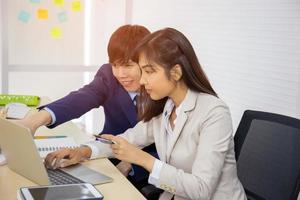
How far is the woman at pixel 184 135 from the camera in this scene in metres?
1.25

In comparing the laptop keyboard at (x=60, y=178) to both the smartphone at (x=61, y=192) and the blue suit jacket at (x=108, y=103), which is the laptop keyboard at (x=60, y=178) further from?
the blue suit jacket at (x=108, y=103)

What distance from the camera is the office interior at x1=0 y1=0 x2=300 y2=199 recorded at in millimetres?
2180

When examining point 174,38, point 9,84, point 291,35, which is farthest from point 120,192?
point 9,84

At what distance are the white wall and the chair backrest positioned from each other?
25.6 inches

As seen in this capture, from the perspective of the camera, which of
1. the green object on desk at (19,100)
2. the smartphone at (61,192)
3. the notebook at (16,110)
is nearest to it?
the smartphone at (61,192)

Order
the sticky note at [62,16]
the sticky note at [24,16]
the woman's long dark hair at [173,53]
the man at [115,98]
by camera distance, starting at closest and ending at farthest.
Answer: the woman's long dark hair at [173,53] → the man at [115,98] → the sticky note at [24,16] → the sticky note at [62,16]

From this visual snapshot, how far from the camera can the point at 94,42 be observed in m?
3.89

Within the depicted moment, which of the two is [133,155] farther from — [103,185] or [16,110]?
[16,110]

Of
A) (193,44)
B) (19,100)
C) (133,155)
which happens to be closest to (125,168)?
(133,155)

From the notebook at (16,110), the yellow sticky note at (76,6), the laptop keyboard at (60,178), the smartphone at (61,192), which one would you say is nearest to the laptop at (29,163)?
the laptop keyboard at (60,178)

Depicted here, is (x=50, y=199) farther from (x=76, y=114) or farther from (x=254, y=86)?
(x=254, y=86)

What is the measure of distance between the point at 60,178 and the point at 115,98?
653 mm

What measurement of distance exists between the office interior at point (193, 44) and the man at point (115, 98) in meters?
0.86

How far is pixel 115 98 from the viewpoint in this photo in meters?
1.87
